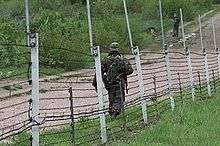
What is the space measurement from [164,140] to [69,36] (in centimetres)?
2188

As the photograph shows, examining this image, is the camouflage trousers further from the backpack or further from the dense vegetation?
the dense vegetation

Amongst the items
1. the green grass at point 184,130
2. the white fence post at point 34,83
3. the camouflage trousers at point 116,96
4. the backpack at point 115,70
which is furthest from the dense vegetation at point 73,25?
the white fence post at point 34,83

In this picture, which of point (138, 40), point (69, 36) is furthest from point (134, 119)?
point (138, 40)

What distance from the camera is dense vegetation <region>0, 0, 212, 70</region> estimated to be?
90.8 ft

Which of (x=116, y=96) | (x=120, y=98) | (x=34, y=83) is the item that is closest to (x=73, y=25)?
(x=116, y=96)

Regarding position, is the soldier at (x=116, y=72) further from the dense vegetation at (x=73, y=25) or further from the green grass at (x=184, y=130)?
the dense vegetation at (x=73, y=25)

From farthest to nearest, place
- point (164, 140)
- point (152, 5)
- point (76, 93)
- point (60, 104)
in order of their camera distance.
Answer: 1. point (152, 5)
2. point (76, 93)
3. point (60, 104)
4. point (164, 140)

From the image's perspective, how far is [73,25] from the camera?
113ft

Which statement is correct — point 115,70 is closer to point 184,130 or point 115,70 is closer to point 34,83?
point 184,130

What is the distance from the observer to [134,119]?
40.9 ft

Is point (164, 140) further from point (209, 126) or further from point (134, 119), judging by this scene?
point (134, 119)

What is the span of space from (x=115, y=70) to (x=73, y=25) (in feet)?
71.5

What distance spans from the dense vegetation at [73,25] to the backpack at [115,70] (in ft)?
18.3

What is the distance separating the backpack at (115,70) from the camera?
12.9 meters
